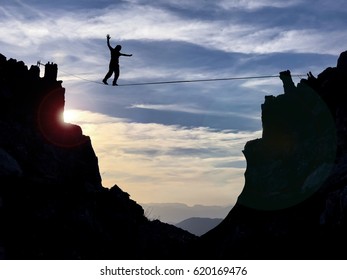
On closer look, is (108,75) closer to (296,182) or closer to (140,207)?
(296,182)

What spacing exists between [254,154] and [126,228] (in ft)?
72.6

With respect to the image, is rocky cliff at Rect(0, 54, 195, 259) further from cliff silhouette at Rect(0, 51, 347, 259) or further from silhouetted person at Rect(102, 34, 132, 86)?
silhouetted person at Rect(102, 34, 132, 86)

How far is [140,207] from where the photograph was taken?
6425 cm

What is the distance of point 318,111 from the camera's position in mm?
54469

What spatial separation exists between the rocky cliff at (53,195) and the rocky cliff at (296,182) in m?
10.1

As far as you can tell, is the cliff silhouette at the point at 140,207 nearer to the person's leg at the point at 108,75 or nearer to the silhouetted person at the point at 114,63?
the person's leg at the point at 108,75

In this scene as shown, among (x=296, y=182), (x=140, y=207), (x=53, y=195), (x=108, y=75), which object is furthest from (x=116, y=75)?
(x=140, y=207)

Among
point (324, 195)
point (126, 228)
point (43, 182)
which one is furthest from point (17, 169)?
point (324, 195)

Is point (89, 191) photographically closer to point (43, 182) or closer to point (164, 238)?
point (43, 182)

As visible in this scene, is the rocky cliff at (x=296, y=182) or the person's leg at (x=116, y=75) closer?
the person's leg at (x=116, y=75)

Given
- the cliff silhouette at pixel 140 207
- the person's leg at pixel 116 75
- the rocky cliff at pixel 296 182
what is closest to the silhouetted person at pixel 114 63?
the person's leg at pixel 116 75

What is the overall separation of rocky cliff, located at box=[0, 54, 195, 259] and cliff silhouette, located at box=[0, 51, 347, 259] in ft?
0.48

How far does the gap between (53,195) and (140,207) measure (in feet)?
53.6

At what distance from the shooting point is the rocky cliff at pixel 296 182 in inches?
1564
